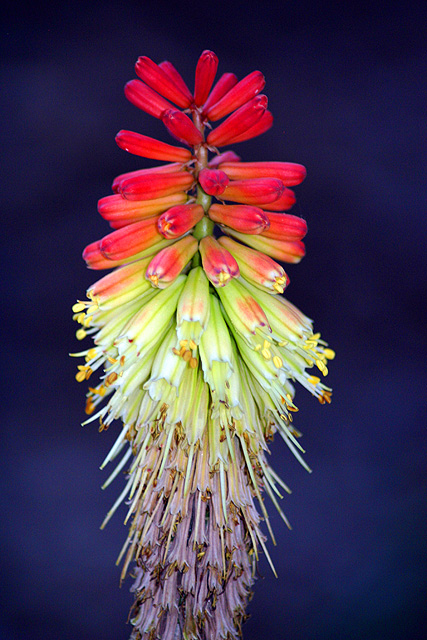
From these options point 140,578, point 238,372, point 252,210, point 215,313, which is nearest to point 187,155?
point 252,210

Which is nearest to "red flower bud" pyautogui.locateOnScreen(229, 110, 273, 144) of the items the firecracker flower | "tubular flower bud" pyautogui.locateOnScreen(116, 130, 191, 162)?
the firecracker flower

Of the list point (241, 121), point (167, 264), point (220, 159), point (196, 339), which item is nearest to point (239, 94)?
point (241, 121)

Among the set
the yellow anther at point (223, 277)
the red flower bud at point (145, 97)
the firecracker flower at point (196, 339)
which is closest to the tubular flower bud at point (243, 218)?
the firecracker flower at point (196, 339)

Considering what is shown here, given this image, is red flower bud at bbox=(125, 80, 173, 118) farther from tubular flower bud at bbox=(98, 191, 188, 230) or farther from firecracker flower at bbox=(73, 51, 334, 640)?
tubular flower bud at bbox=(98, 191, 188, 230)

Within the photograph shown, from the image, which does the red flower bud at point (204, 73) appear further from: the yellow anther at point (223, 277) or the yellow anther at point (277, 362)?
the yellow anther at point (277, 362)

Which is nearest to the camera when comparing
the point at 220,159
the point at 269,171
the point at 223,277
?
the point at 223,277

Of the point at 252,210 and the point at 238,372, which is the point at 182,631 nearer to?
the point at 238,372

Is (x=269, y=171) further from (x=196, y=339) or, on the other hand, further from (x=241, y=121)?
(x=196, y=339)
